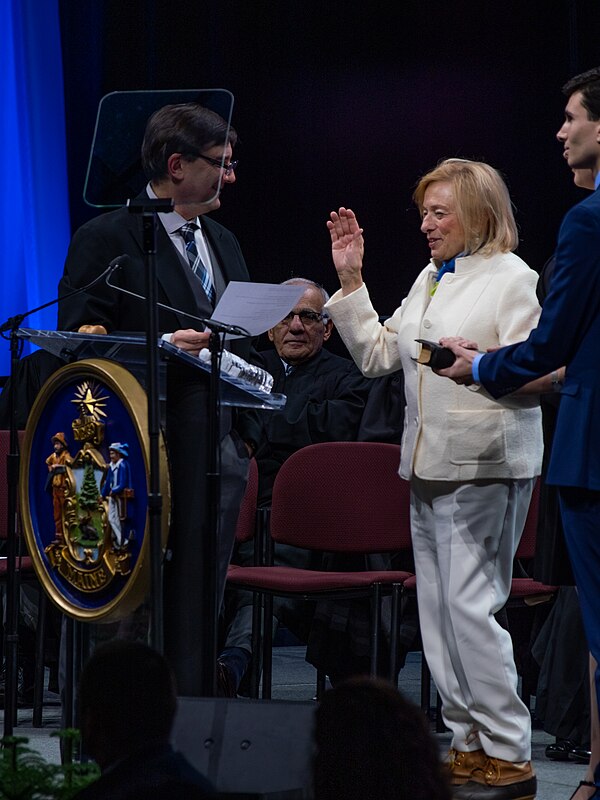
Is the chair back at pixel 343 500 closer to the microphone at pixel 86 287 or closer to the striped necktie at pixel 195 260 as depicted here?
the striped necktie at pixel 195 260

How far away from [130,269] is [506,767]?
4.91 feet

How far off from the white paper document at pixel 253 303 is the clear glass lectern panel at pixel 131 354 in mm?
124

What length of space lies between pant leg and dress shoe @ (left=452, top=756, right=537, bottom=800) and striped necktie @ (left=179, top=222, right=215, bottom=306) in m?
1.34

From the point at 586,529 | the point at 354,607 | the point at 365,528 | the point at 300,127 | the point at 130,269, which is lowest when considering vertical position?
the point at 354,607

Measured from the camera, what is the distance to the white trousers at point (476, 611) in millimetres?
3004

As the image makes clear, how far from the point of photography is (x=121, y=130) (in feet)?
9.52

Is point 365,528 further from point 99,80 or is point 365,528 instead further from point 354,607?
point 99,80

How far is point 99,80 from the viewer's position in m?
6.36

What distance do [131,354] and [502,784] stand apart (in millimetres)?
1345

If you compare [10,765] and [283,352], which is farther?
[283,352]

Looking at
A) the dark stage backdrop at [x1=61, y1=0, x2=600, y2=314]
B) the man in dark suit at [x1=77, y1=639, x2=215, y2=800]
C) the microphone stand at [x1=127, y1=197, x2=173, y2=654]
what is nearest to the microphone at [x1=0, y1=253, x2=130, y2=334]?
the microphone stand at [x1=127, y1=197, x2=173, y2=654]

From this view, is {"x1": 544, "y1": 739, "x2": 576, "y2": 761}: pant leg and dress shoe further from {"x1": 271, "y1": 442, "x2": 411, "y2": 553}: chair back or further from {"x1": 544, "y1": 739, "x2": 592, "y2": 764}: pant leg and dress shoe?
{"x1": 271, "y1": 442, "x2": 411, "y2": 553}: chair back

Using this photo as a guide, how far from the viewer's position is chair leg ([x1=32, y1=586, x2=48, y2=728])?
421 centimetres

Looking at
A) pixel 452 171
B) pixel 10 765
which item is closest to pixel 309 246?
pixel 452 171
